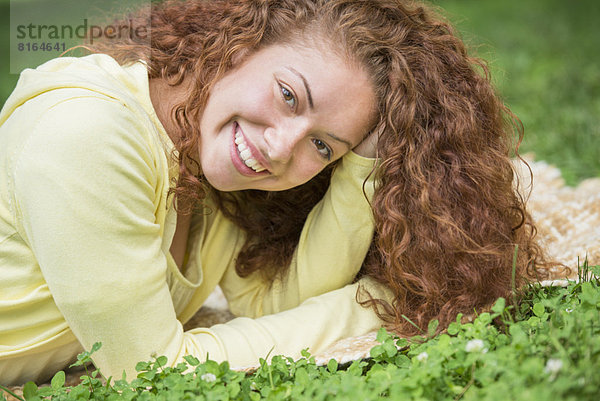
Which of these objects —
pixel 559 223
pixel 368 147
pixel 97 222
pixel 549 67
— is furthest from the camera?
pixel 549 67

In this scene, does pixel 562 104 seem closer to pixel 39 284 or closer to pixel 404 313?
pixel 404 313

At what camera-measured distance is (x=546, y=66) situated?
621 centimetres

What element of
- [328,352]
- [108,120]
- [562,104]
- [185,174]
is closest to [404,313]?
[328,352]

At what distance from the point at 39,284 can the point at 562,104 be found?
4.25 metres

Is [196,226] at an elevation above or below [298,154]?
below

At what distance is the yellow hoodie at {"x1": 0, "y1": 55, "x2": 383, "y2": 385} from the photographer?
6.35ft

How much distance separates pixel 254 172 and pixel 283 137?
18cm

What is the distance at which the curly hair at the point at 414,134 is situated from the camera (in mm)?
2295

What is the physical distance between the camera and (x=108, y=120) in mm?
1977

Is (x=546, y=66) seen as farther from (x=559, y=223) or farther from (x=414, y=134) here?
(x=414, y=134)

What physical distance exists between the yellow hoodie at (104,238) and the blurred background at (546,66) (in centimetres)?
109

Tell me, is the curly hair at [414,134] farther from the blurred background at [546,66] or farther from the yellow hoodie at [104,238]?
the blurred background at [546,66]

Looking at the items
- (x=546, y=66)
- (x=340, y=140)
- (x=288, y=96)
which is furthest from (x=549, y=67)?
(x=288, y=96)

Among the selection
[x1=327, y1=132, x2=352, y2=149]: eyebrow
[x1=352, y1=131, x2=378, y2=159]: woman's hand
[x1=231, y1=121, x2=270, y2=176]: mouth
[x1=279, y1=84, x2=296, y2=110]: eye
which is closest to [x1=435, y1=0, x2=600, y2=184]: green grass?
[x1=352, y1=131, x2=378, y2=159]: woman's hand
